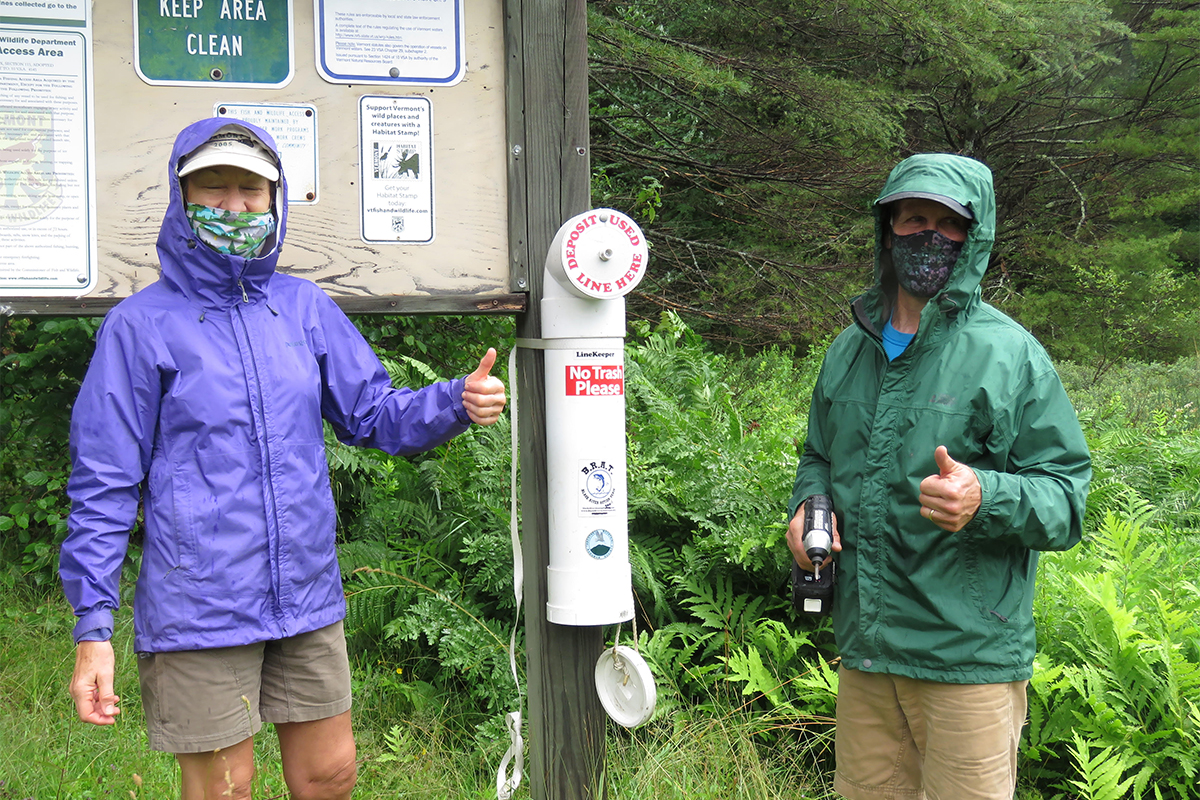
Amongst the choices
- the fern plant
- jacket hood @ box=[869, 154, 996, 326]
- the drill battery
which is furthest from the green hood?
the fern plant

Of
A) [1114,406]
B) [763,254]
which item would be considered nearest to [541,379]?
[1114,406]

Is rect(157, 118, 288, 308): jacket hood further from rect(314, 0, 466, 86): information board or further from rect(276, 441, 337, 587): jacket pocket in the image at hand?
rect(314, 0, 466, 86): information board

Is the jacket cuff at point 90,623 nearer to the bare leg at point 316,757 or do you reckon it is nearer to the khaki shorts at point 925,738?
the bare leg at point 316,757

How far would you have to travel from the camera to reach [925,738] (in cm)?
251

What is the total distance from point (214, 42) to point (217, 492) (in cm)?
140

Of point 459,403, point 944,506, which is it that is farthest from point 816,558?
point 459,403

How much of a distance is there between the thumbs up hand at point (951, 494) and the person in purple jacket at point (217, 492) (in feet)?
3.62

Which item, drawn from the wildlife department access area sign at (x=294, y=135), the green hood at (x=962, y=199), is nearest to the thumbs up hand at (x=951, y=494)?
the green hood at (x=962, y=199)

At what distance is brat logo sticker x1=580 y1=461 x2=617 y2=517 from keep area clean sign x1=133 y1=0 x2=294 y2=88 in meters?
1.46

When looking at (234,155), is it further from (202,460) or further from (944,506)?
(944,506)

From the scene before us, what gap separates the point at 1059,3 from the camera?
1416 cm

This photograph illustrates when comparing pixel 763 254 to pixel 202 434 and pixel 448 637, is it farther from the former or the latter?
pixel 202 434

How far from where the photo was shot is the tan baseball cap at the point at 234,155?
→ 2.40 meters

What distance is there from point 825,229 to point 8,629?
26.0ft
